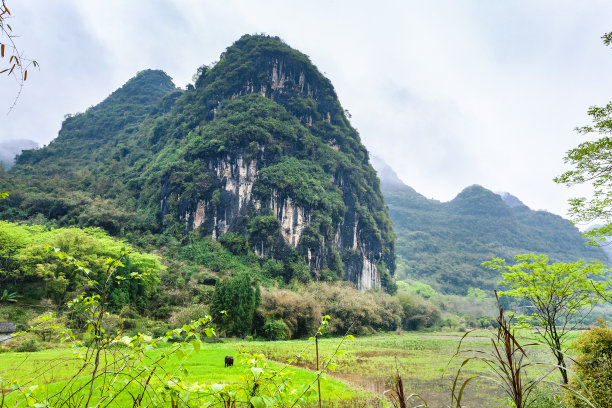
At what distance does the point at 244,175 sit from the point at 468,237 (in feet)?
288

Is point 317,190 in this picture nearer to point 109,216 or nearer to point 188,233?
point 188,233

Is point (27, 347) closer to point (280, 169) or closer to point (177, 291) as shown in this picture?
point (177, 291)

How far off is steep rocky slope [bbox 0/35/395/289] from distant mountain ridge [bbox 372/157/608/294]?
35370mm

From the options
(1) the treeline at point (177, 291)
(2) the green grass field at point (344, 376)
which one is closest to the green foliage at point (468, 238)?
(1) the treeline at point (177, 291)

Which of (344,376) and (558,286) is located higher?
(558,286)

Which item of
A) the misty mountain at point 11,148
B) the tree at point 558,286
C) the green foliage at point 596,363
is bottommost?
the green foliage at point 596,363

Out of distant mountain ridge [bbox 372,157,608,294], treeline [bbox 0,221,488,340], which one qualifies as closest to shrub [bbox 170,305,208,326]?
treeline [bbox 0,221,488,340]

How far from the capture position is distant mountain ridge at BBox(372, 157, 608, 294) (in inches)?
3314

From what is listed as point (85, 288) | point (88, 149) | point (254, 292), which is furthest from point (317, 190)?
point (88, 149)

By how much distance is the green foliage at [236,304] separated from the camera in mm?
23237

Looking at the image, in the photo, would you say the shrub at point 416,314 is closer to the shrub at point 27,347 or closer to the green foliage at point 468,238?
the green foliage at point 468,238

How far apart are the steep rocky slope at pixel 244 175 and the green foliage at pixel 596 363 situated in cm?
3677

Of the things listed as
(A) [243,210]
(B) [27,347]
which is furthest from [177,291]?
(A) [243,210]

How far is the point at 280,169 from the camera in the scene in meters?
47.4
